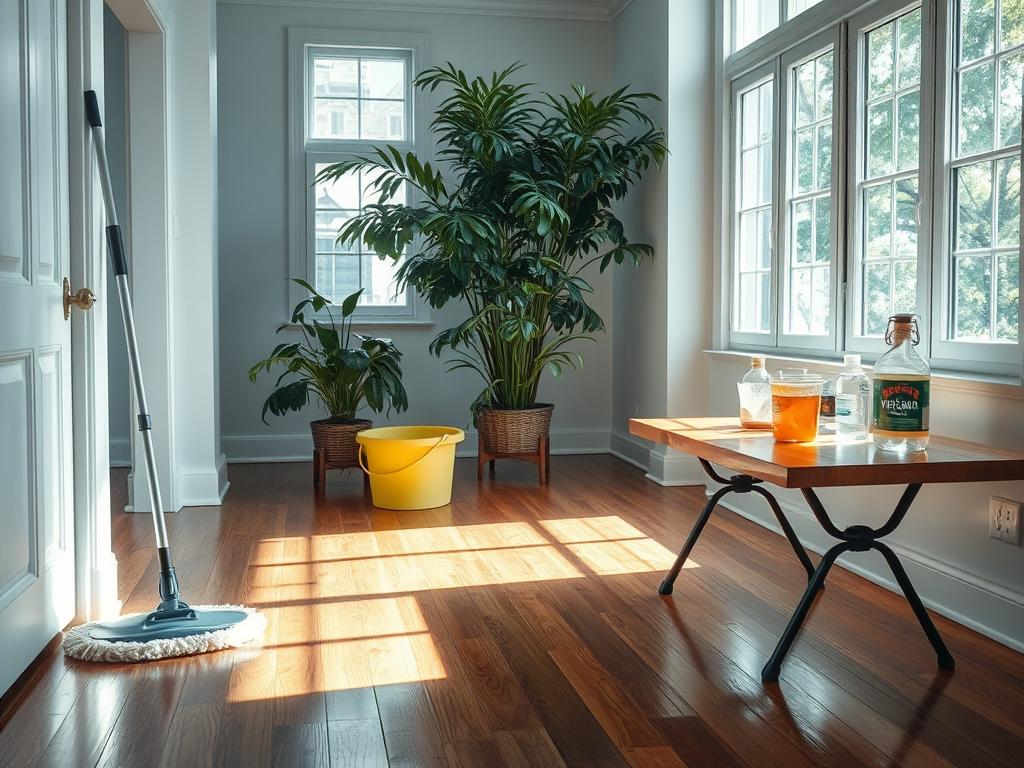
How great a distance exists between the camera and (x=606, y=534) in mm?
3840

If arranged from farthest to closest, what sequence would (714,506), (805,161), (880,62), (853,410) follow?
(805,161), (880,62), (714,506), (853,410)

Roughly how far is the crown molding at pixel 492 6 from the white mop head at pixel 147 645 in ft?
13.3

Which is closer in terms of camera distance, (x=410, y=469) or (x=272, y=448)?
(x=410, y=469)

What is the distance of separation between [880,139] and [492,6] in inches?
121

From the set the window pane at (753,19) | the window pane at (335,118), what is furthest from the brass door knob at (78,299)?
the window pane at (335,118)

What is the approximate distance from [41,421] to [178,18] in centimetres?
256

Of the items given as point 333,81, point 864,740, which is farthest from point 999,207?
point 333,81

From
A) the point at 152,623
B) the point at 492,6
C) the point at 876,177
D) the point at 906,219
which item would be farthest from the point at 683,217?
the point at 152,623

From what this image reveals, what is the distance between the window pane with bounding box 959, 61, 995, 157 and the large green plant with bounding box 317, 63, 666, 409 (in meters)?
1.97

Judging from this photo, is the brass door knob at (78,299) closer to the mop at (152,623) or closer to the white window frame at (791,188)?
the mop at (152,623)

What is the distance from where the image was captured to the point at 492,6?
579 cm

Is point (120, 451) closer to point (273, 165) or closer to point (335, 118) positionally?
point (273, 165)

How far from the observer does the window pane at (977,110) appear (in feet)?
9.09

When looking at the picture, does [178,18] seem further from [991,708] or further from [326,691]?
[991,708]
